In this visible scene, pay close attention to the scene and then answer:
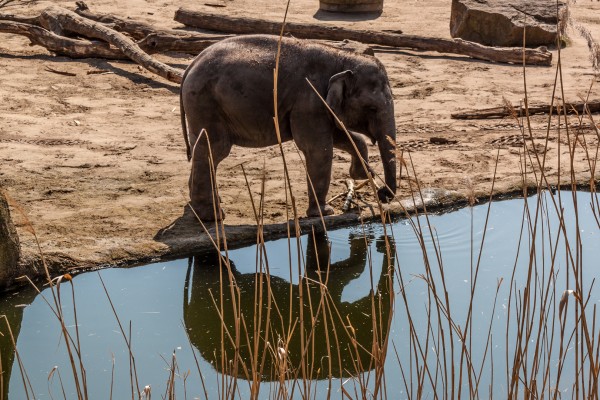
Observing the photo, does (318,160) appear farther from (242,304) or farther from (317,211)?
(242,304)

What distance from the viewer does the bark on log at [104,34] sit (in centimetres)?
970

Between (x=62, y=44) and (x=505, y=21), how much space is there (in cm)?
480

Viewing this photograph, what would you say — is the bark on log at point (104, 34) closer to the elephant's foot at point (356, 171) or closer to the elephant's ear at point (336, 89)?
the elephant's foot at point (356, 171)

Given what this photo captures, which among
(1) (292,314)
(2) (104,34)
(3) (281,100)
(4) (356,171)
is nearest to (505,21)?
(2) (104,34)

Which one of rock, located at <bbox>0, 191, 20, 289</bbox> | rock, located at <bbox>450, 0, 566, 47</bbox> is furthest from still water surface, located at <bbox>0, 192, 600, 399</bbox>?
rock, located at <bbox>450, 0, 566, 47</bbox>

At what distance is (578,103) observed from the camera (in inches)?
344

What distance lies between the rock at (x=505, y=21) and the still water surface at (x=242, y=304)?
5482 millimetres

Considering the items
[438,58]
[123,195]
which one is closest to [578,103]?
[438,58]

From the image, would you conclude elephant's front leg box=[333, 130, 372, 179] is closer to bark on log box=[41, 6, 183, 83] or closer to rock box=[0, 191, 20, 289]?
rock box=[0, 191, 20, 289]

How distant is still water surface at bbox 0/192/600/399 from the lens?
4.54 meters

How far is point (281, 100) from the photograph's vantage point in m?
6.25

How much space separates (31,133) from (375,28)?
18.0 ft

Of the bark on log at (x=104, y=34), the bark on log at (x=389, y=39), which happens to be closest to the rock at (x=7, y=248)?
the bark on log at (x=104, y=34)

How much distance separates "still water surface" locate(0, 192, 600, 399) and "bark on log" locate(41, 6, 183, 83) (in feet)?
12.4
